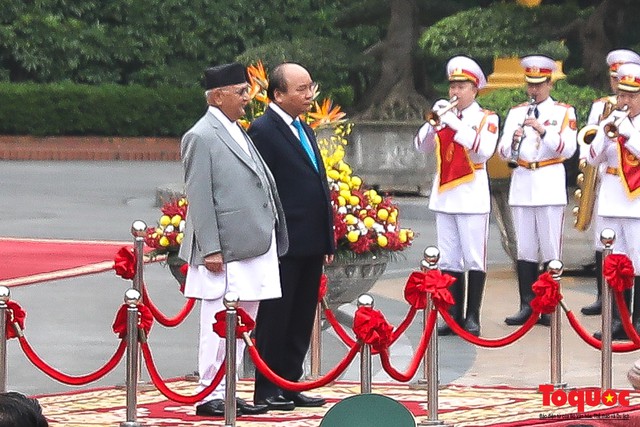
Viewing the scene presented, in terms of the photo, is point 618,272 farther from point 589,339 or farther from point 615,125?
point 615,125

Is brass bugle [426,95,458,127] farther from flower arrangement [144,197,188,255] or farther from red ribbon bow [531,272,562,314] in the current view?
red ribbon bow [531,272,562,314]

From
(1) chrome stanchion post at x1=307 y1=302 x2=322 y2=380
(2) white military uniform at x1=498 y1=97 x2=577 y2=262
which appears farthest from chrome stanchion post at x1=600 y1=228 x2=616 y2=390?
(2) white military uniform at x1=498 y1=97 x2=577 y2=262

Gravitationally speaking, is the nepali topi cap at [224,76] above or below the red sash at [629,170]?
above

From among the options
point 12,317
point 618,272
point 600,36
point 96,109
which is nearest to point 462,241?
point 618,272

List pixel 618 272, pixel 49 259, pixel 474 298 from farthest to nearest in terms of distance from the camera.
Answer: pixel 49 259 → pixel 474 298 → pixel 618 272

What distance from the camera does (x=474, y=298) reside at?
1090 cm

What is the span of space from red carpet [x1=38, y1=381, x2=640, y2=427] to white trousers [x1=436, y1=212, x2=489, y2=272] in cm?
194

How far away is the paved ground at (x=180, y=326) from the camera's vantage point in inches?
379

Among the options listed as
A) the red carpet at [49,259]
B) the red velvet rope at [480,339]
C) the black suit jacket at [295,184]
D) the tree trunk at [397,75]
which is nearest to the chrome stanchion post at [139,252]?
the black suit jacket at [295,184]

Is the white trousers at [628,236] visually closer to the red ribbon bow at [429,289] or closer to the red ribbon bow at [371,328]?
the red ribbon bow at [429,289]

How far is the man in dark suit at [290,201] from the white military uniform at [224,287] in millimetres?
205

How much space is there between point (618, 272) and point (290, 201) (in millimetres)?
1640

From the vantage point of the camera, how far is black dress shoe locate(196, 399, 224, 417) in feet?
25.2

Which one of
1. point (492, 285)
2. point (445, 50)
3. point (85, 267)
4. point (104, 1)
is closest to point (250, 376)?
point (492, 285)
